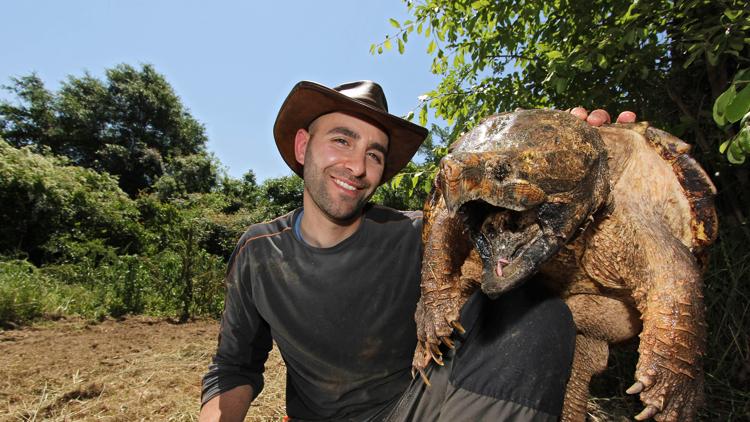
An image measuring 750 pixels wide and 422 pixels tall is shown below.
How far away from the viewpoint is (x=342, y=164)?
6.52ft

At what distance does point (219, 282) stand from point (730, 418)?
8.29 meters

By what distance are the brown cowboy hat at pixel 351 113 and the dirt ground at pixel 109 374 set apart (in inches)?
109

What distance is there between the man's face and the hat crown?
105 millimetres

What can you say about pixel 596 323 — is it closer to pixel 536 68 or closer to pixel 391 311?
pixel 391 311

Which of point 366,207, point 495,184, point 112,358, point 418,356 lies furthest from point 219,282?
point 495,184

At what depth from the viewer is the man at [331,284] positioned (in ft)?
6.48

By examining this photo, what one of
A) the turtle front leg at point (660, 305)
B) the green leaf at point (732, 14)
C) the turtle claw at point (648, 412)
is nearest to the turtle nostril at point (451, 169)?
the turtle front leg at point (660, 305)

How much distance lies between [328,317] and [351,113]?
3.31 ft

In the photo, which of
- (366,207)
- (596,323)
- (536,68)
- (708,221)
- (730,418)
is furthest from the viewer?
(536,68)

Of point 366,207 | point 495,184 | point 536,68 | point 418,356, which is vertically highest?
point 536,68

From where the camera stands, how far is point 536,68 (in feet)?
10.3

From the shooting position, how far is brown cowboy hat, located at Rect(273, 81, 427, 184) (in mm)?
1969

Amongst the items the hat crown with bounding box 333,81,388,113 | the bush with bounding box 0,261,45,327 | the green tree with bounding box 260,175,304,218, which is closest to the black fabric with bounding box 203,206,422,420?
the hat crown with bounding box 333,81,388,113

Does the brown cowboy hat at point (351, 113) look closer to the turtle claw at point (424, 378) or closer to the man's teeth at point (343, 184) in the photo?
the man's teeth at point (343, 184)
